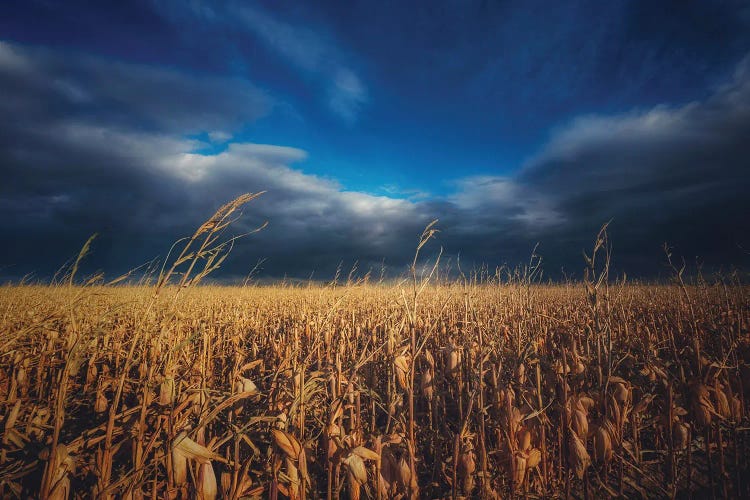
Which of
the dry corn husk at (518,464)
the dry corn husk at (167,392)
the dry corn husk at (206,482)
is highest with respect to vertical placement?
the dry corn husk at (167,392)

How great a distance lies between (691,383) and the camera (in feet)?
7.46

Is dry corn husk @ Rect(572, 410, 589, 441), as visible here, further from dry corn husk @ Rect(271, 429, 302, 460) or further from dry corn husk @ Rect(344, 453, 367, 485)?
dry corn husk @ Rect(271, 429, 302, 460)

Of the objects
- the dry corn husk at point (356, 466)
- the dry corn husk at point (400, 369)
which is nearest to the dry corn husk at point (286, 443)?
the dry corn husk at point (356, 466)

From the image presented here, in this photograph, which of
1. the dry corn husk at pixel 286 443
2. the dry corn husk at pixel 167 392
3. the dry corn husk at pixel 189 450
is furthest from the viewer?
the dry corn husk at pixel 167 392

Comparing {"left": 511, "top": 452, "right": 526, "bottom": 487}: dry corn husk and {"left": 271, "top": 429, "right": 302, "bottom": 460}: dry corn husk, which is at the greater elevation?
{"left": 271, "top": 429, "right": 302, "bottom": 460}: dry corn husk

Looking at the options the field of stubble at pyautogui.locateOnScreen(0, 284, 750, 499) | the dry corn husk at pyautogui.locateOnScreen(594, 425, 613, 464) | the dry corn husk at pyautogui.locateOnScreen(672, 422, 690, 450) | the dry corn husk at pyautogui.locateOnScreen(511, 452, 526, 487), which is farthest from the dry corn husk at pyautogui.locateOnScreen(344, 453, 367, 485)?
the dry corn husk at pyautogui.locateOnScreen(672, 422, 690, 450)

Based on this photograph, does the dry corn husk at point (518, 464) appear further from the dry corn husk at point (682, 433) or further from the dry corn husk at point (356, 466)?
the dry corn husk at point (682, 433)

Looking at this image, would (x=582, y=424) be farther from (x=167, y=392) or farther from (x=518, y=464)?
(x=167, y=392)

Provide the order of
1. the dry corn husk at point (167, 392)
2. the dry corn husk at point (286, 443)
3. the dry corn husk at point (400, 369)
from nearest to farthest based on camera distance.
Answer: the dry corn husk at point (286, 443), the dry corn husk at point (167, 392), the dry corn husk at point (400, 369)

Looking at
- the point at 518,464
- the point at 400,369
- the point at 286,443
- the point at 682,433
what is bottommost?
the point at 518,464

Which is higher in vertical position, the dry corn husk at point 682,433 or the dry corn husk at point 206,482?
the dry corn husk at point 206,482

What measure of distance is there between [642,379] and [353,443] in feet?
10.3

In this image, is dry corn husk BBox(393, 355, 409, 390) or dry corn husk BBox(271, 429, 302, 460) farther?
dry corn husk BBox(393, 355, 409, 390)

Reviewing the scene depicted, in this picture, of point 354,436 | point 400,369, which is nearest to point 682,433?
point 400,369
